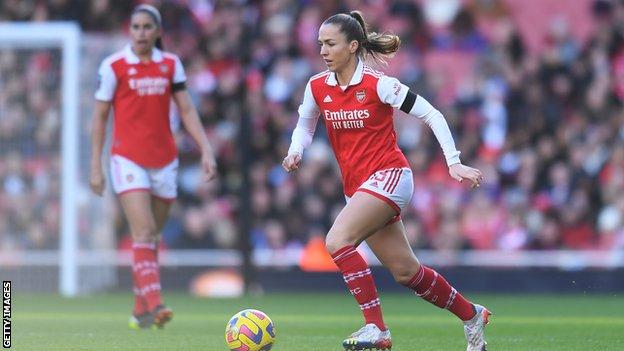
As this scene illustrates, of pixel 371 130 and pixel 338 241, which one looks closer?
pixel 338 241

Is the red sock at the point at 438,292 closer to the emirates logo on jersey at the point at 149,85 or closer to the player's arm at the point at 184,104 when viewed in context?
the player's arm at the point at 184,104

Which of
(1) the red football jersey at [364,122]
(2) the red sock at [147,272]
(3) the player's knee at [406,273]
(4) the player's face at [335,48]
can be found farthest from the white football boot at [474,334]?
(2) the red sock at [147,272]

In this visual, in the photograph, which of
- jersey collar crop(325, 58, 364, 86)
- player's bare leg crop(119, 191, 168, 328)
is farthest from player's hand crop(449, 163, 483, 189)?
player's bare leg crop(119, 191, 168, 328)

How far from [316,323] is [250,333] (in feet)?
12.4

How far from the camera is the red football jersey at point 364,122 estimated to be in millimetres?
8234

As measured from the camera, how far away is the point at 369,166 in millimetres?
8242

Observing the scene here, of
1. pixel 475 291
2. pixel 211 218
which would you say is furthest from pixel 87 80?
Answer: pixel 475 291

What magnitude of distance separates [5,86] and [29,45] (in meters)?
0.58

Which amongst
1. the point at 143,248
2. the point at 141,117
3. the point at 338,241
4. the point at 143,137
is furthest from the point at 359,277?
the point at 141,117

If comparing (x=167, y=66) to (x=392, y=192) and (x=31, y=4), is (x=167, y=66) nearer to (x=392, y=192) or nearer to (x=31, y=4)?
(x=392, y=192)

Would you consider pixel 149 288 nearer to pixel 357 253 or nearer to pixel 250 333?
pixel 250 333

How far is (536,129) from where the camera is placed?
59.6 feet

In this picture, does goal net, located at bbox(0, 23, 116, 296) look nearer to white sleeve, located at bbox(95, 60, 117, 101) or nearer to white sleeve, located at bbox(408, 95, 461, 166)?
white sleeve, located at bbox(95, 60, 117, 101)

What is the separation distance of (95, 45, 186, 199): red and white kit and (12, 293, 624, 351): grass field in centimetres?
121
